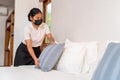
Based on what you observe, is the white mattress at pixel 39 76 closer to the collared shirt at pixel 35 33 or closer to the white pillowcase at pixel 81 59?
the white pillowcase at pixel 81 59

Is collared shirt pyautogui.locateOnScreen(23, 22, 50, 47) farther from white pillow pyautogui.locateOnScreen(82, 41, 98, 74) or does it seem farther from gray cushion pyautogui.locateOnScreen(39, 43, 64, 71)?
white pillow pyautogui.locateOnScreen(82, 41, 98, 74)

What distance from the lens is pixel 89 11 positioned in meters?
2.56

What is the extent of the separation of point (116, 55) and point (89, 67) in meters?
0.85

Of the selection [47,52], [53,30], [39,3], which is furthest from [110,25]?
[39,3]

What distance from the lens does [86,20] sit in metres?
2.61

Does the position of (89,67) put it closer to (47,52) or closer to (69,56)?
(69,56)

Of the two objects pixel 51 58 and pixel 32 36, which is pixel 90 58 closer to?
pixel 51 58

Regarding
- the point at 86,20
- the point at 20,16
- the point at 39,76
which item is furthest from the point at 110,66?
the point at 20,16

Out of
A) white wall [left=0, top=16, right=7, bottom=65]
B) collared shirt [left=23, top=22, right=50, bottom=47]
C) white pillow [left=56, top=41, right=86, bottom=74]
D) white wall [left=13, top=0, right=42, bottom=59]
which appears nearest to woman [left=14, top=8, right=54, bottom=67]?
collared shirt [left=23, top=22, right=50, bottom=47]

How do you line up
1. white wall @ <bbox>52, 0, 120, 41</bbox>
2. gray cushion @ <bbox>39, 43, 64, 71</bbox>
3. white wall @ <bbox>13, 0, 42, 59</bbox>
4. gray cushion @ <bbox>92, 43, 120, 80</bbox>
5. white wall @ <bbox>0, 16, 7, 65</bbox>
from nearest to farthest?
gray cushion @ <bbox>92, 43, 120, 80</bbox>, white wall @ <bbox>52, 0, 120, 41</bbox>, gray cushion @ <bbox>39, 43, 64, 71</bbox>, white wall @ <bbox>13, 0, 42, 59</bbox>, white wall @ <bbox>0, 16, 7, 65</bbox>

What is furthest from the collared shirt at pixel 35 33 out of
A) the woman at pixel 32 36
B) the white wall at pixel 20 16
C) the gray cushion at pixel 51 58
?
the white wall at pixel 20 16

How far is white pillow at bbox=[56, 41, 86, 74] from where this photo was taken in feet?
7.22

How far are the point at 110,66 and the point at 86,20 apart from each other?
132 centimetres

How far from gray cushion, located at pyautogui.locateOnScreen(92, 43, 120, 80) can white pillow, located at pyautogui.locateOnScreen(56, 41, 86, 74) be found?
76 cm
